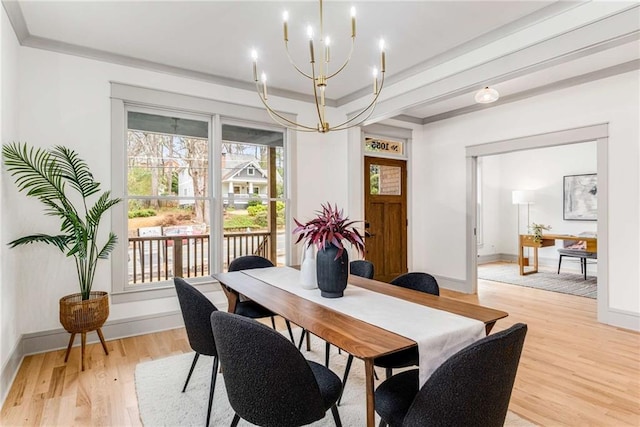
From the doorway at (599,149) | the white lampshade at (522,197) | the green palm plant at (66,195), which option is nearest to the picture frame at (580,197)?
the white lampshade at (522,197)

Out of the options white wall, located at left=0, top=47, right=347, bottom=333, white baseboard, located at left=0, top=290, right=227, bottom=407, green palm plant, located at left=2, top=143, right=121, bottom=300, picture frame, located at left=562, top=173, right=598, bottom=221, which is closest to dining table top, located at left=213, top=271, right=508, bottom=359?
green palm plant, located at left=2, top=143, right=121, bottom=300

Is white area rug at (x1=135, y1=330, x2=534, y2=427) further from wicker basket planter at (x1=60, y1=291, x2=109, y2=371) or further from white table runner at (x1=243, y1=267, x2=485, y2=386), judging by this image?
white table runner at (x1=243, y1=267, x2=485, y2=386)

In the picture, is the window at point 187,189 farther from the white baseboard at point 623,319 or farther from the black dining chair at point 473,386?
the white baseboard at point 623,319

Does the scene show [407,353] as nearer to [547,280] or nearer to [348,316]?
[348,316]

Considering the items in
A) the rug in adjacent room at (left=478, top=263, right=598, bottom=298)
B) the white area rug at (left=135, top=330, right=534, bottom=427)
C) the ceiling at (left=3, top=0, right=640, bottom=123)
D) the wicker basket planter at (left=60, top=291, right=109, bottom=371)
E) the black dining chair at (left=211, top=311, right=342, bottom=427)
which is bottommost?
the white area rug at (left=135, top=330, right=534, bottom=427)

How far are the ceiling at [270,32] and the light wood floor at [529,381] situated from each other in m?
2.37

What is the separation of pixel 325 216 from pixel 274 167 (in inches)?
99.1

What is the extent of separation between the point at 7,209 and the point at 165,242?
1.36 metres

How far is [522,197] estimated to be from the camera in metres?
7.35

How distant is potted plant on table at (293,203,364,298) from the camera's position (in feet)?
6.43

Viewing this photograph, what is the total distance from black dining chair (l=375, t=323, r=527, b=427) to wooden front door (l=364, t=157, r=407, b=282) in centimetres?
386

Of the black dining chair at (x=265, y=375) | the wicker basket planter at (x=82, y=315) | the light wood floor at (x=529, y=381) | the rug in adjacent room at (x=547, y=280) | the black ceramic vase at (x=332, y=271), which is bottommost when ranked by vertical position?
the light wood floor at (x=529, y=381)

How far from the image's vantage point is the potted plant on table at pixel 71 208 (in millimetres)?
2707

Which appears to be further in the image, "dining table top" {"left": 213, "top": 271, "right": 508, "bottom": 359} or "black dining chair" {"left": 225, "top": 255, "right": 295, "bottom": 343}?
"black dining chair" {"left": 225, "top": 255, "right": 295, "bottom": 343}
